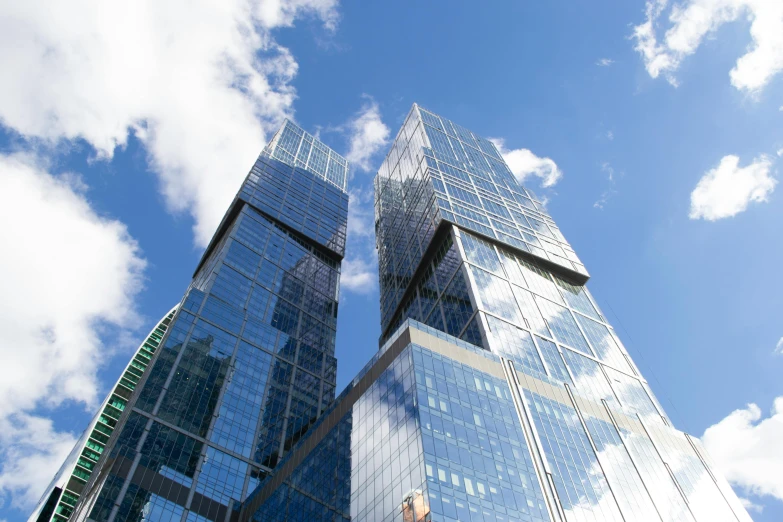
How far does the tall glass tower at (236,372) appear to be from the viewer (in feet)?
207

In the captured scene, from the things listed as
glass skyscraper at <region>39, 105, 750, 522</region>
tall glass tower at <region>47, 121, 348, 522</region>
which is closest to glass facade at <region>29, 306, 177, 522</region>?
tall glass tower at <region>47, 121, 348, 522</region>

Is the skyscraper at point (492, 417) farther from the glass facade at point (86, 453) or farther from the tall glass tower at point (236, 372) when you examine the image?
the glass facade at point (86, 453)

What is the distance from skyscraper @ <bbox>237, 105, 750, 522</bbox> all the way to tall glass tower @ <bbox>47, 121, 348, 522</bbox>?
25.9 ft

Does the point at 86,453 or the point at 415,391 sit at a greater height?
the point at 86,453

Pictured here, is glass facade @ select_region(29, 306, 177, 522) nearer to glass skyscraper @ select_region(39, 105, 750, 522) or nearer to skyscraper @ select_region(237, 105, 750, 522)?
glass skyscraper @ select_region(39, 105, 750, 522)

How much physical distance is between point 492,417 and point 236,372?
43767 millimetres

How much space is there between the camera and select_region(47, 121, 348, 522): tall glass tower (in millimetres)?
63188

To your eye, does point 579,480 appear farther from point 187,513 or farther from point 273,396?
point 273,396

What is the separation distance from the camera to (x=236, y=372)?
82.4 metres

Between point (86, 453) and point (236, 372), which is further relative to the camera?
point (86, 453)

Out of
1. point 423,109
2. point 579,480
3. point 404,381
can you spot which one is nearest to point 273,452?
point 404,381

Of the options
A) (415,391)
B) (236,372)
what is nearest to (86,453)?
(236,372)

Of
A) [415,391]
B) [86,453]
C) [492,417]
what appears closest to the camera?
[415,391]

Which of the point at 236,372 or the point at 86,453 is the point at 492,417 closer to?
the point at 236,372
